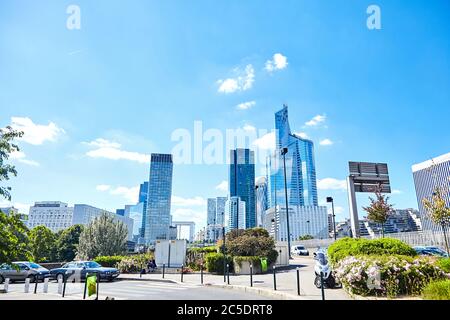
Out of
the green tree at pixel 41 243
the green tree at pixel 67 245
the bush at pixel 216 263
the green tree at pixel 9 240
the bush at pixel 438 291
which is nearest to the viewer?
the bush at pixel 438 291

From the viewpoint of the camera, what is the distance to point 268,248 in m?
22.0

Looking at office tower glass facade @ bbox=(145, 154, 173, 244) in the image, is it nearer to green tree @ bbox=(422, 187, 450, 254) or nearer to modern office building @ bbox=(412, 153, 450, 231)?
modern office building @ bbox=(412, 153, 450, 231)

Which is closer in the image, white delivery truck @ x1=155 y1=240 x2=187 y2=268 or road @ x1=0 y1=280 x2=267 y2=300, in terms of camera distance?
road @ x1=0 y1=280 x2=267 y2=300

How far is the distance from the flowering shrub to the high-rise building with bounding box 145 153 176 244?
537 feet

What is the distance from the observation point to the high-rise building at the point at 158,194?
17088 centimetres

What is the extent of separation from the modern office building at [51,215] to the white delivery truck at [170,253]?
519ft

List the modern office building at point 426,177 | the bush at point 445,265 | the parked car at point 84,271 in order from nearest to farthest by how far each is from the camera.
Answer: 1. the bush at point 445,265
2. the parked car at point 84,271
3. the modern office building at point 426,177

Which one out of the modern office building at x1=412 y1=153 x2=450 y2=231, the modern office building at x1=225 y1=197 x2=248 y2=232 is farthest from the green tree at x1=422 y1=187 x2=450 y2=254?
the modern office building at x1=225 y1=197 x2=248 y2=232

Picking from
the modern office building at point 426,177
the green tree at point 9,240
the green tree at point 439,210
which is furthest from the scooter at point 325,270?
the modern office building at point 426,177

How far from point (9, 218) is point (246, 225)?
188447 mm

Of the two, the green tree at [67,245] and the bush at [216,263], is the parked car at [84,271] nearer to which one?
the bush at [216,263]

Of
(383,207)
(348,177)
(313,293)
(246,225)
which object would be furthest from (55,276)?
(246,225)

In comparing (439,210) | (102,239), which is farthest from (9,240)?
(102,239)

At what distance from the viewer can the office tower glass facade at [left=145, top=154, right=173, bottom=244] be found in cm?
17088
